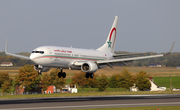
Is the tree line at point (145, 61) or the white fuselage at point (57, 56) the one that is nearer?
the white fuselage at point (57, 56)

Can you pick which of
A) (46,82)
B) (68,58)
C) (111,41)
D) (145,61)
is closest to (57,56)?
(68,58)

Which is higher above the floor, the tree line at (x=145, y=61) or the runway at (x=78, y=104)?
the tree line at (x=145, y=61)

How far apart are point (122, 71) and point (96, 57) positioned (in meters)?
25.2

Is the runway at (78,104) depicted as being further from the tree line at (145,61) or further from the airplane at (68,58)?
the tree line at (145,61)

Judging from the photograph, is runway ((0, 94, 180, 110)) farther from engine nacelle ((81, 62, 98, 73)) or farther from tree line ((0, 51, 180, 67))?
tree line ((0, 51, 180, 67))

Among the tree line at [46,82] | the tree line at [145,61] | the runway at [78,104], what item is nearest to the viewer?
the runway at [78,104]

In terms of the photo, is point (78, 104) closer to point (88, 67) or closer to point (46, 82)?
point (88, 67)

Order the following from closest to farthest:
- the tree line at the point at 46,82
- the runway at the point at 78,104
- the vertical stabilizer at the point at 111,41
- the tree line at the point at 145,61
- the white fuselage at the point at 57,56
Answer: the runway at the point at 78,104 → the white fuselage at the point at 57,56 → the vertical stabilizer at the point at 111,41 → the tree line at the point at 145,61 → the tree line at the point at 46,82

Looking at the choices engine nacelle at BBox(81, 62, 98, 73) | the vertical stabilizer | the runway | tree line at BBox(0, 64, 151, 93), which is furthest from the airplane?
tree line at BBox(0, 64, 151, 93)

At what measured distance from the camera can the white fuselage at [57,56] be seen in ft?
186

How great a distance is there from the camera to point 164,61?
11988cm

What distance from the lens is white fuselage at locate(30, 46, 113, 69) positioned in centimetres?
5669

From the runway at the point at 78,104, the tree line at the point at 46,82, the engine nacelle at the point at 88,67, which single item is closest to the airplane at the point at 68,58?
the engine nacelle at the point at 88,67

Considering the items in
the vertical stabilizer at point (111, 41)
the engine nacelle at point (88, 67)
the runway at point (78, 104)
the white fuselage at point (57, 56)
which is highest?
the vertical stabilizer at point (111, 41)
